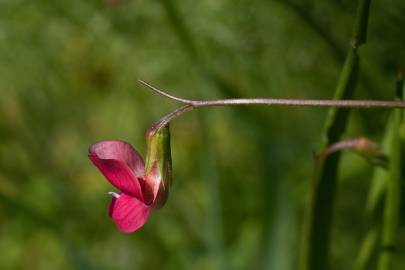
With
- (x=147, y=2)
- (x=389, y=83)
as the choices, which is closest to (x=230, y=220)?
(x=147, y=2)

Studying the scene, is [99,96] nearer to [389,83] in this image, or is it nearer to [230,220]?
[230,220]

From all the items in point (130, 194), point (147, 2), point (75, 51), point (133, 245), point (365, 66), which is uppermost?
point (75, 51)

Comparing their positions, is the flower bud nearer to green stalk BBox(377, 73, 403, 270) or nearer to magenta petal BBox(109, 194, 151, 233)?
magenta petal BBox(109, 194, 151, 233)

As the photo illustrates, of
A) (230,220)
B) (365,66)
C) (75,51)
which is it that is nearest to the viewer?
(365,66)

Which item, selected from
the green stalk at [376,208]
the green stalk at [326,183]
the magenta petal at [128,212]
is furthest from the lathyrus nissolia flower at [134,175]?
the green stalk at [376,208]

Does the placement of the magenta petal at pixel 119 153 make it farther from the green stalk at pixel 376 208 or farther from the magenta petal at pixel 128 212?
the green stalk at pixel 376 208
